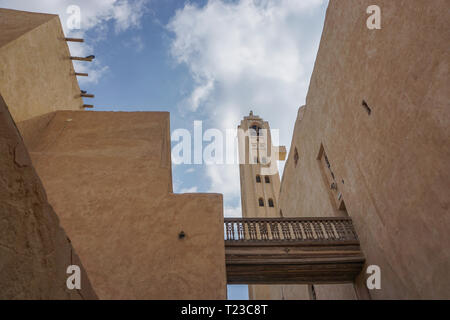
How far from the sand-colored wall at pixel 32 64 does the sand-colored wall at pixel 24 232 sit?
9095 mm

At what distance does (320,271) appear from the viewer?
874 centimetres

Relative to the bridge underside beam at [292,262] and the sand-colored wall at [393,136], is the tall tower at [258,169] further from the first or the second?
the bridge underside beam at [292,262]

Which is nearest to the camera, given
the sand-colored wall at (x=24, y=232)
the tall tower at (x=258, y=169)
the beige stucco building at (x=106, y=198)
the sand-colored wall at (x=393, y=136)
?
the sand-colored wall at (x=24, y=232)

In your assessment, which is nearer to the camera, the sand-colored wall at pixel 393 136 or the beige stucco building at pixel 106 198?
the sand-colored wall at pixel 393 136

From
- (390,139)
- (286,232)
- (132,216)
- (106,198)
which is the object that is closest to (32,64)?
(106,198)

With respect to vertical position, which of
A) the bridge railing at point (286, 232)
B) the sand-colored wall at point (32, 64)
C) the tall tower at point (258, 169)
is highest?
the tall tower at point (258, 169)

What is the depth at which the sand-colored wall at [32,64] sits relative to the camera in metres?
9.59

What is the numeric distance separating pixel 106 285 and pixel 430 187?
675cm

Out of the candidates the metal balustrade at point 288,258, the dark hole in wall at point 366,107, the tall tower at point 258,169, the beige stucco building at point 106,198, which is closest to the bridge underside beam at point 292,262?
the metal balustrade at point 288,258

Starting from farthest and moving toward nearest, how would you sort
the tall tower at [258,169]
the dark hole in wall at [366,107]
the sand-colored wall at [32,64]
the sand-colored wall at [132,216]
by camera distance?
the tall tower at [258,169] → the sand-colored wall at [32,64] → the dark hole in wall at [366,107] → the sand-colored wall at [132,216]

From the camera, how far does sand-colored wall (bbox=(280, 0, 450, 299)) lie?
5801mm

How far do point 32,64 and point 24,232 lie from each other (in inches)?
441

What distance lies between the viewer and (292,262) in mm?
8406
